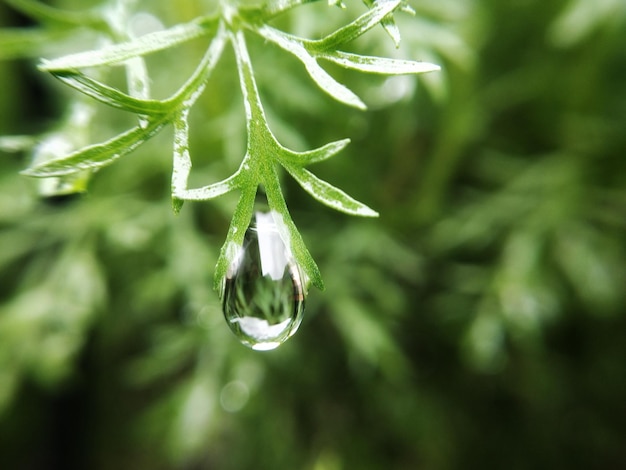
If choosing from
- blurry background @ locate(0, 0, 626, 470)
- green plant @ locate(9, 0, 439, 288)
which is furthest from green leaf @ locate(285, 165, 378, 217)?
blurry background @ locate(0, 0, 626, 470)

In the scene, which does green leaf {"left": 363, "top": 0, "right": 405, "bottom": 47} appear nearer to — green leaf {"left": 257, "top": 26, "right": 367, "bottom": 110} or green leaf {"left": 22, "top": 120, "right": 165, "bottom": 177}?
green leaf {"left": 257, "top": 26, "right": 367, "bottom": 110}

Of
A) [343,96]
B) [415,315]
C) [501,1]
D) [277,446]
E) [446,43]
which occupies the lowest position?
[277,446]

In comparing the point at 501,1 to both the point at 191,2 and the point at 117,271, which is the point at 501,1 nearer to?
the point at 191,2

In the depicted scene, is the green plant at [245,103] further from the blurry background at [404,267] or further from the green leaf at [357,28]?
the blurry background at [404,267]

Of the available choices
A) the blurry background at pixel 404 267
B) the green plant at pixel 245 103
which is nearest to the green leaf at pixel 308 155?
the green plant at pixel 245 103

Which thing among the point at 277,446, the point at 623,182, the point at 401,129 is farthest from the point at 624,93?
the point at 277,446

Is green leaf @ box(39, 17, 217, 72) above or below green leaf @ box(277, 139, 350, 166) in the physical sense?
above
